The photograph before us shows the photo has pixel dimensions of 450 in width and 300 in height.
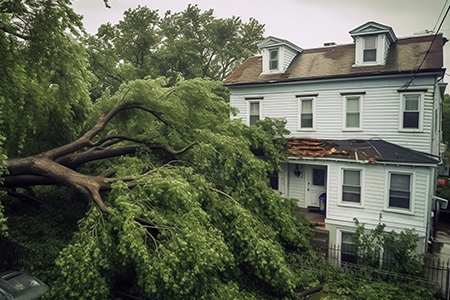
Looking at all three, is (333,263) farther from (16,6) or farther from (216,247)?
(16,6)

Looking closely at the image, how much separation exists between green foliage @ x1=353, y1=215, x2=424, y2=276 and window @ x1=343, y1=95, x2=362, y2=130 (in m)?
4.34

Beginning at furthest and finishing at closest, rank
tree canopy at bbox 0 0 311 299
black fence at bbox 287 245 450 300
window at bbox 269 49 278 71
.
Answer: window at bbox 269 49 278 71, black fence at bbox 287 245 450 300, tree canopy at bbox 0 0 311 299

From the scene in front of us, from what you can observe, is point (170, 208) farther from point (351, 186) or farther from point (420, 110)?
point (420, 110)

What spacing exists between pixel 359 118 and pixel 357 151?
73.8 inches

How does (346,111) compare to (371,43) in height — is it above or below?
below

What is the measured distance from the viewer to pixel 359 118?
14031 millimetres

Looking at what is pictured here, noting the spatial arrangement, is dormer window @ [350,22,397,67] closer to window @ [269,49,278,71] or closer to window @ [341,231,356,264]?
window @ [269,49,278,71]

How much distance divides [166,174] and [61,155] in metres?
3.48

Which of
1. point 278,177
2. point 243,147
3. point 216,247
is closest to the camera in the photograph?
point 216,247

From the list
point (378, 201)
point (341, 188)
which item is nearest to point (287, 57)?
point (341, 188)

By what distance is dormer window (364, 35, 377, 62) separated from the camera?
14164mm

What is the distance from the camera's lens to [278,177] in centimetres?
1619

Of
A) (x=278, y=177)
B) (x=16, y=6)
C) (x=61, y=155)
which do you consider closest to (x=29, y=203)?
(x=61, y=155)

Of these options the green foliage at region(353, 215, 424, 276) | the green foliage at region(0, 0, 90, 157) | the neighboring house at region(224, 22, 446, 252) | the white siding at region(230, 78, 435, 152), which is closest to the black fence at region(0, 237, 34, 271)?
the green foliage at region(0, 0, 90, 157)
